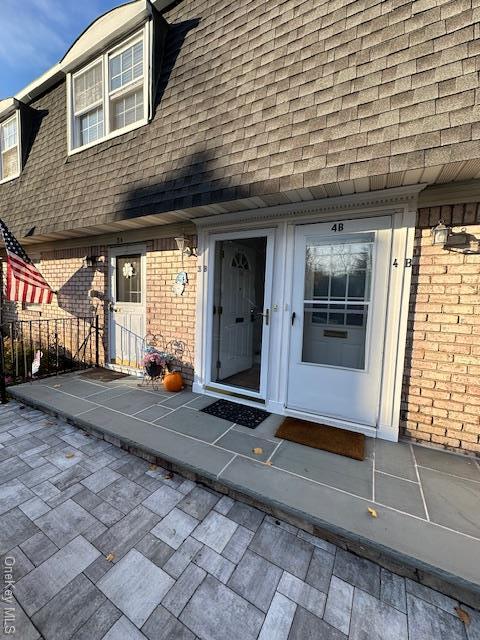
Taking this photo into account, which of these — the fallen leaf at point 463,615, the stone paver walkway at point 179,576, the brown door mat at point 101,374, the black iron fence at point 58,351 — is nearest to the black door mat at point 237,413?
the stone paver walkway at point 179,576

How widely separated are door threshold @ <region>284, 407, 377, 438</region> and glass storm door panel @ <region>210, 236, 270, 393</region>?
1.82ft

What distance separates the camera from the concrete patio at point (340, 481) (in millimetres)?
1600

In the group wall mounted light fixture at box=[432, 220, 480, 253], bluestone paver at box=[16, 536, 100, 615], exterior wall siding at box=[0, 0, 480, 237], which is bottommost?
bluestone paver at box=[16, 536, 100, 615]

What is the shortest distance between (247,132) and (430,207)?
1864 mm

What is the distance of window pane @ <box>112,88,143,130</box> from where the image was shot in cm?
423

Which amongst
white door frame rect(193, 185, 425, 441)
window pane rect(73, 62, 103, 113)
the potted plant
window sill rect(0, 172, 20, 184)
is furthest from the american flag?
white door frame rect(193, 185, 425, 441)

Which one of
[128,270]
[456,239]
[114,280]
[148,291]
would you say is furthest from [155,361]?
[456,239]

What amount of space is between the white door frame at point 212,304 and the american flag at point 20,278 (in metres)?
2.97

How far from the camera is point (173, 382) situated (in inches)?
155

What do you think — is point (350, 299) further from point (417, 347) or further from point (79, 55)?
point (79, 55)

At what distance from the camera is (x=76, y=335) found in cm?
548

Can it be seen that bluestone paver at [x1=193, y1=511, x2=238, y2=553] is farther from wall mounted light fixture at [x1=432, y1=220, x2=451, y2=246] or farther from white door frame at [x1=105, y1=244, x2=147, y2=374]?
white door frame at [x1=105, y1=244, x2=147, y2=374]

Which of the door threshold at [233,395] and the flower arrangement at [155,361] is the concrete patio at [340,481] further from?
the flower arrangement at [155,361]

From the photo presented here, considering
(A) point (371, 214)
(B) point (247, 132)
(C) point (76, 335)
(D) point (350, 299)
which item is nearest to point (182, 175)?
(B) point (247, 132)
